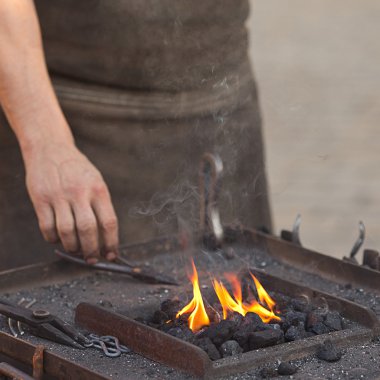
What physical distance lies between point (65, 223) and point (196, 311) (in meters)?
0.33

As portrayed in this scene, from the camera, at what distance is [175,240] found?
2.40 metres

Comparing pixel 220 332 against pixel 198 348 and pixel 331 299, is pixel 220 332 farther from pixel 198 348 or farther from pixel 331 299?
pixel 331 299

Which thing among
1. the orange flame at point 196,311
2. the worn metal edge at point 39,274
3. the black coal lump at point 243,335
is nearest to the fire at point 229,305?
the orange flame at point 196,311

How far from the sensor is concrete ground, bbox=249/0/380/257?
465cm

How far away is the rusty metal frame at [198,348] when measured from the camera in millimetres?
1673

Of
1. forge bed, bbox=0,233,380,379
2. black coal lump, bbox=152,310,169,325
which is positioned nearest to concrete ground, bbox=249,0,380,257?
forge bed, bbox=0,233,380,379

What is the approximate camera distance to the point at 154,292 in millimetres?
2137

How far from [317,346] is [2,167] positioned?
126 cm

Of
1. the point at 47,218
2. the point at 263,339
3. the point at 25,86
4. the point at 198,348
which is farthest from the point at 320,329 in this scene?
the point at 25,86

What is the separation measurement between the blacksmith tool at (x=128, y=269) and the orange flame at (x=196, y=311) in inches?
7.6

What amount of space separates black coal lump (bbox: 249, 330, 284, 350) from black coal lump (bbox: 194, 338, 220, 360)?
2.5 inches

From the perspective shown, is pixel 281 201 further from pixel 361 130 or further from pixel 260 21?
pixel 260 21

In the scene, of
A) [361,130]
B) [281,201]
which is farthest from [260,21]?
[281,201]

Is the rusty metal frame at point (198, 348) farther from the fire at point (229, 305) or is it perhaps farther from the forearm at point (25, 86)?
the forearm at point (25, 86)
